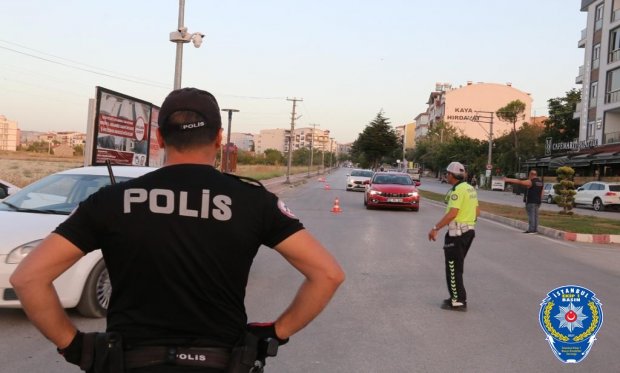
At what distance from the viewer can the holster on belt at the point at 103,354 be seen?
5.84 ft

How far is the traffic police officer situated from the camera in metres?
6.57

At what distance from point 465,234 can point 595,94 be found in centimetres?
4417

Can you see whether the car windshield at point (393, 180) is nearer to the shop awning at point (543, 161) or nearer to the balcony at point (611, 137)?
the balcony at point (611, 137)

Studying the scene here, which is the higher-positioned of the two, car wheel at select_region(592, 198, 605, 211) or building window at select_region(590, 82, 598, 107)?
building window at select_region(590, 82, 598, 107)

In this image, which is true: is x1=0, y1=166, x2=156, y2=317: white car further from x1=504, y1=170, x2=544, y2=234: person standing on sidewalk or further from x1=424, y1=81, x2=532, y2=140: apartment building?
x1=424, y1=81, x2=532, y2=140: apartment building

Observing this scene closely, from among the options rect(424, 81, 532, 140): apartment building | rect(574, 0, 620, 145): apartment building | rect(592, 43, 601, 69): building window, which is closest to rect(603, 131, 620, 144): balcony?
rect(574, 0, 620, 145): apartment building

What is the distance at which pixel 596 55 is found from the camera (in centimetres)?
4534

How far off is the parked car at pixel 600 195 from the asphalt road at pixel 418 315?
19.3m

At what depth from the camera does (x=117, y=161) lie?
634 inches

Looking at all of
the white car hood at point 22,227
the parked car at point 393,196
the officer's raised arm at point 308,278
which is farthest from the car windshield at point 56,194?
the parked car at point 393,196

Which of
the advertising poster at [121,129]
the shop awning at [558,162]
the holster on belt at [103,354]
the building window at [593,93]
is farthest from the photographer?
the building window at [593,93]

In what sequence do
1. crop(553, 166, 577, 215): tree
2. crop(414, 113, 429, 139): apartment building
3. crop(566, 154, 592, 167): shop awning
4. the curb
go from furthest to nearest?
1. crop(414, 113, 429, 139): apartment building
2. crop(566, 154, 592, 167): shop awning
3. crop(553, 166, 577, 215): tree
4. the curb

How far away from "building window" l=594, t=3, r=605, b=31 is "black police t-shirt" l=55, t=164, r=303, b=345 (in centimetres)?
5007

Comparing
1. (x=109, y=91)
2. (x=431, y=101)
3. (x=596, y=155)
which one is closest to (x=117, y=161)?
(x=109, y=91)
